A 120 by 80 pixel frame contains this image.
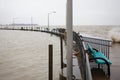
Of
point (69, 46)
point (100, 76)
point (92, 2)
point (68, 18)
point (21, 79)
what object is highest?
point (92, 2)

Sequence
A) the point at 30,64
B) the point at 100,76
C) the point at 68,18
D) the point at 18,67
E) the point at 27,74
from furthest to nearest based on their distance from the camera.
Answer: the point at 30,64
the point at 18,67
the point at 27,74
the point at 100,76
the point at 68,18

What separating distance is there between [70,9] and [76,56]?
4.17 metres

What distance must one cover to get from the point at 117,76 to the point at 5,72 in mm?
3960

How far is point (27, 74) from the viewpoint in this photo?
21.5 feet

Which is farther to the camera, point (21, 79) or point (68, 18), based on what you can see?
point (21, 79)

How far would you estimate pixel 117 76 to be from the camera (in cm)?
479

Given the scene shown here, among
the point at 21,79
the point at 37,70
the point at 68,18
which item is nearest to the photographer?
the point at 68,18

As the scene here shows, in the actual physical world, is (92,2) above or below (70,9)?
above

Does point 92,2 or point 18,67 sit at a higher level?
point 92,2

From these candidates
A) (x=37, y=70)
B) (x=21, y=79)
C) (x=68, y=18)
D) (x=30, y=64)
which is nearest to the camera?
(x=68, y=18)

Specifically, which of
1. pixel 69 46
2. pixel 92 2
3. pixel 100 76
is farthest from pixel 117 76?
pixel 69 46

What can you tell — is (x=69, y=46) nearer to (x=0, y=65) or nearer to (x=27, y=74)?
(x=27, y=74)

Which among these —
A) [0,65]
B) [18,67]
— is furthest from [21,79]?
[0,65]

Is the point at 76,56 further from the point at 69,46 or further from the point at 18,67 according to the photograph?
the point at 69,46
